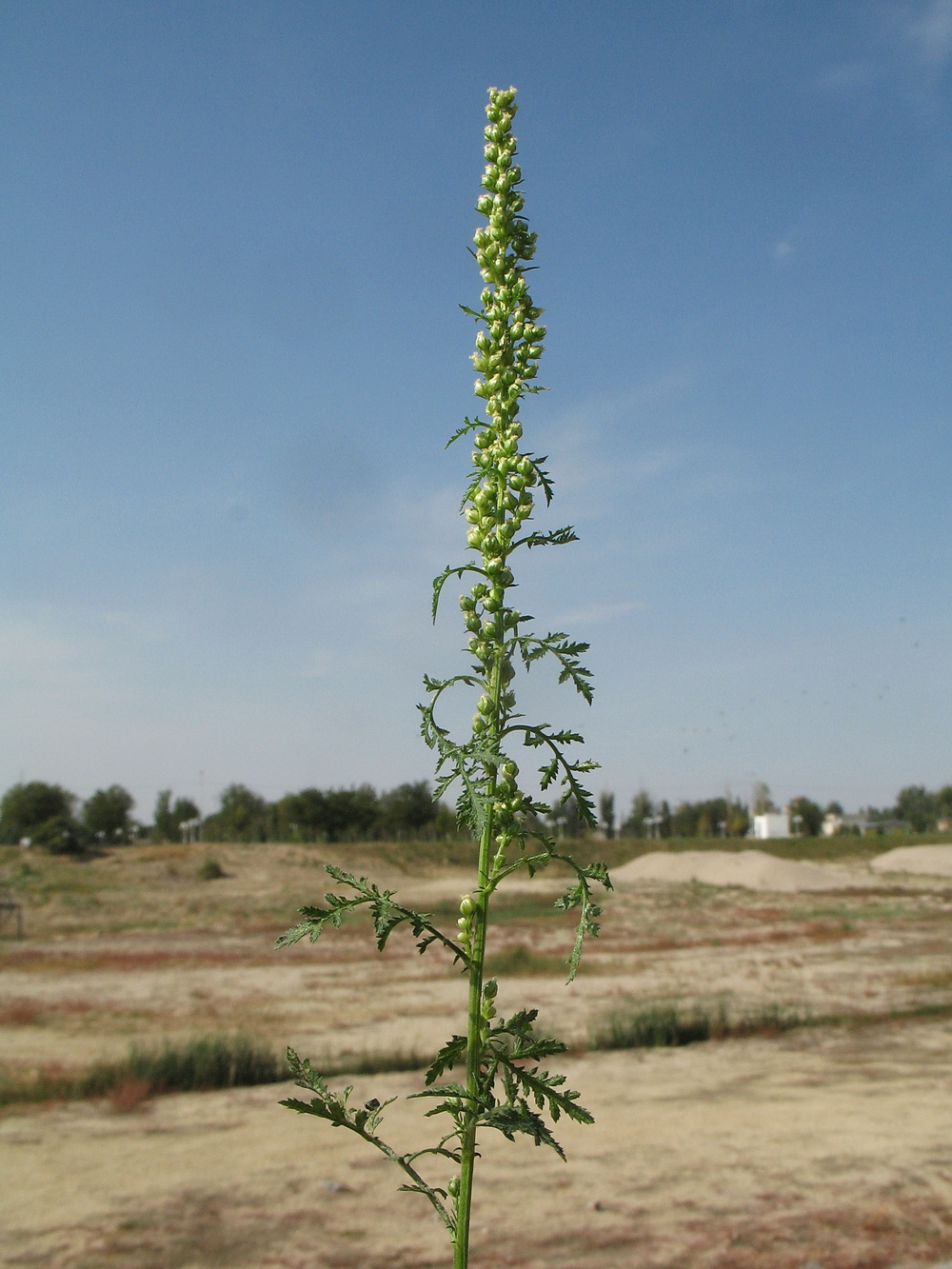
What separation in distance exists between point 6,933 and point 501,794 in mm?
43132

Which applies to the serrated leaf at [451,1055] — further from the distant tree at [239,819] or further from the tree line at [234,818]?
the distant tree at [239,819]

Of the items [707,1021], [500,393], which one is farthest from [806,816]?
[500,393]

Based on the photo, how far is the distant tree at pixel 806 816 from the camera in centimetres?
11450

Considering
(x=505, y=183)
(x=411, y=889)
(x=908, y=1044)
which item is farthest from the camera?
(x=411, y=889)

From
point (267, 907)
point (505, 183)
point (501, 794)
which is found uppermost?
point (505, 183)

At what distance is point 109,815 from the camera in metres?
87.1

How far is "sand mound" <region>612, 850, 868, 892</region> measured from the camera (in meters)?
65.7

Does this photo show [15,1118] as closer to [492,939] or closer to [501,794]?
[501,794]

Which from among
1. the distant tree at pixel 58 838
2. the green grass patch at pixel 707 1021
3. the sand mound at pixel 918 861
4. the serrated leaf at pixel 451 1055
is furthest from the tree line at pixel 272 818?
the serrated leaf at pixel 451 1055

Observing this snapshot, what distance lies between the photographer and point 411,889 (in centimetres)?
5975

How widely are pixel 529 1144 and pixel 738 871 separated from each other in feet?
198

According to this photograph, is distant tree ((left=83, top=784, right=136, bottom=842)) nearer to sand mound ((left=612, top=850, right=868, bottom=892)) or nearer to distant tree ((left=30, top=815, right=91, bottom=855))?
distant tree ((left=30, top=815, right=91, bottom=855))

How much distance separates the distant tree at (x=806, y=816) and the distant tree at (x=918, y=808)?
73.7 feet

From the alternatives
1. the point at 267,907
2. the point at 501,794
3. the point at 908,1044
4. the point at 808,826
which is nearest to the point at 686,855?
the point at 267,907
